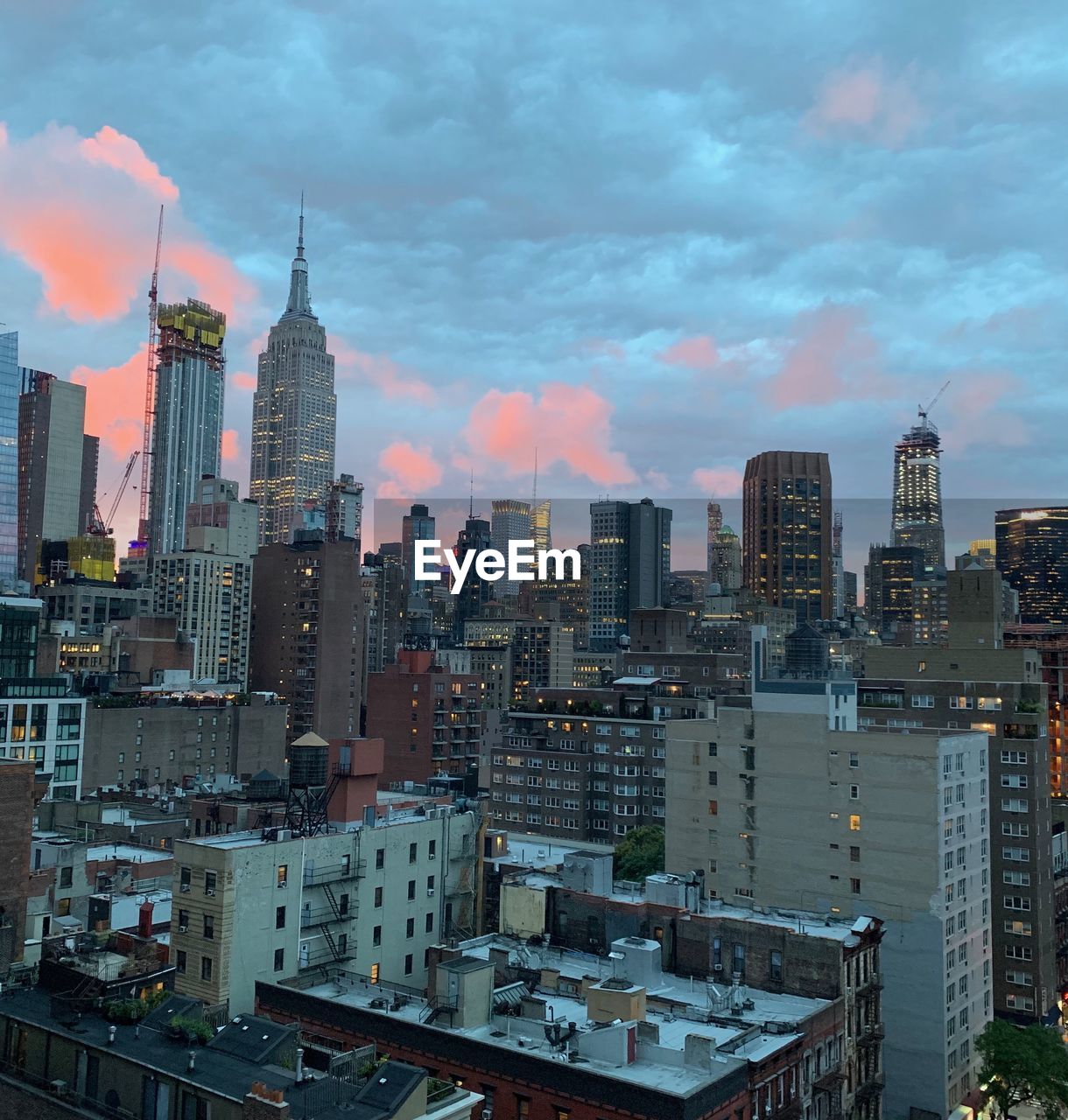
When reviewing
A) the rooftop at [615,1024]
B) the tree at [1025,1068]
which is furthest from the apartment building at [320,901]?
the tree at [1025,1068]

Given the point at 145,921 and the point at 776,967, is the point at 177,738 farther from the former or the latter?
the point at 776,967

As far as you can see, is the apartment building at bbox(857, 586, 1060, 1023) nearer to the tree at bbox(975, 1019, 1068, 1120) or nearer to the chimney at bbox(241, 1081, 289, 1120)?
the tree at bbox(975, 1019, 1068, 1120)

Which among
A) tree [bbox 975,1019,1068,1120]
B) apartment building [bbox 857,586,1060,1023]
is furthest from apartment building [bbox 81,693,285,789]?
tree [bbox 975,1019,1068,1120]

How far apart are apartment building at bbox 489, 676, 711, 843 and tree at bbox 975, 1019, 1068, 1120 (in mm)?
66754

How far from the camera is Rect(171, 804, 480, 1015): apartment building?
52000 millimetres

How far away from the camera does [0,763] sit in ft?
180

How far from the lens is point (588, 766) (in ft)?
455

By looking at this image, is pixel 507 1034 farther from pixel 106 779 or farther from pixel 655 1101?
pixel 106 779

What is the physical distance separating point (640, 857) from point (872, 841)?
35751mm

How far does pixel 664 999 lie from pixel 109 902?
3285 cm

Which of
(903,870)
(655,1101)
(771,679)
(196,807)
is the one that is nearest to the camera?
(655,1101)

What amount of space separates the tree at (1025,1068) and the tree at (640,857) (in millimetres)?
35974

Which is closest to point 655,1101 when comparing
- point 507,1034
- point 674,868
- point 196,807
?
point 507,1034

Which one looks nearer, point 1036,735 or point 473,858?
point 473,858
